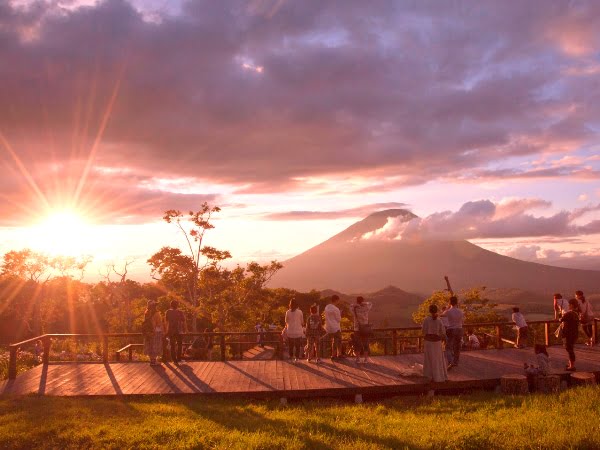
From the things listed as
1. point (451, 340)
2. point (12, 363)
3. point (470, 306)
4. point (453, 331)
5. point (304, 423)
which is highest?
point (453, 331)

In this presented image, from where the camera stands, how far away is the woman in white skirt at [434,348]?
12.1 meters

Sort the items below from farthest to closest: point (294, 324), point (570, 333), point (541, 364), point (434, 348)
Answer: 1. point (294, 324)
2. point (570, 333)
3. point (434, 348)
4. point (541, 364)

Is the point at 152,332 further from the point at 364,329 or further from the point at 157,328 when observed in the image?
the point at 364,329

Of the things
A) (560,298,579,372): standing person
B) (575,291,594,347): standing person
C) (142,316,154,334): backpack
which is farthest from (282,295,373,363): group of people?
(575,291,594,347): standing person

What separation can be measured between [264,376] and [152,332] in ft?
11.5

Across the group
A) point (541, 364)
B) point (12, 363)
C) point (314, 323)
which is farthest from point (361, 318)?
point (12, 363)

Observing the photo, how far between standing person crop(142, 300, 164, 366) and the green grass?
3.21 meters

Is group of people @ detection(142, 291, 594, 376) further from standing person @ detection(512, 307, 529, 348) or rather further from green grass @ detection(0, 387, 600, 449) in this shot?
green grass @ detection(0, 387, 600, 449)

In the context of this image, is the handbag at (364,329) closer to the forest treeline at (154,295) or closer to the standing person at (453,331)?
the standing person at (453,331)

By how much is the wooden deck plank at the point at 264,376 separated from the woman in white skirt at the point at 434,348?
0.29 metres

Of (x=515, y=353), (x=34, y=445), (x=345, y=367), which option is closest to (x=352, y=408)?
(x=345, y=367)

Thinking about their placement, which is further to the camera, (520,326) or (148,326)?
(520,326)

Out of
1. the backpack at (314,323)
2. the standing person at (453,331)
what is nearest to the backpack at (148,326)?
the backpack at (314,323)

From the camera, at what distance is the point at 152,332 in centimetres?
1452
